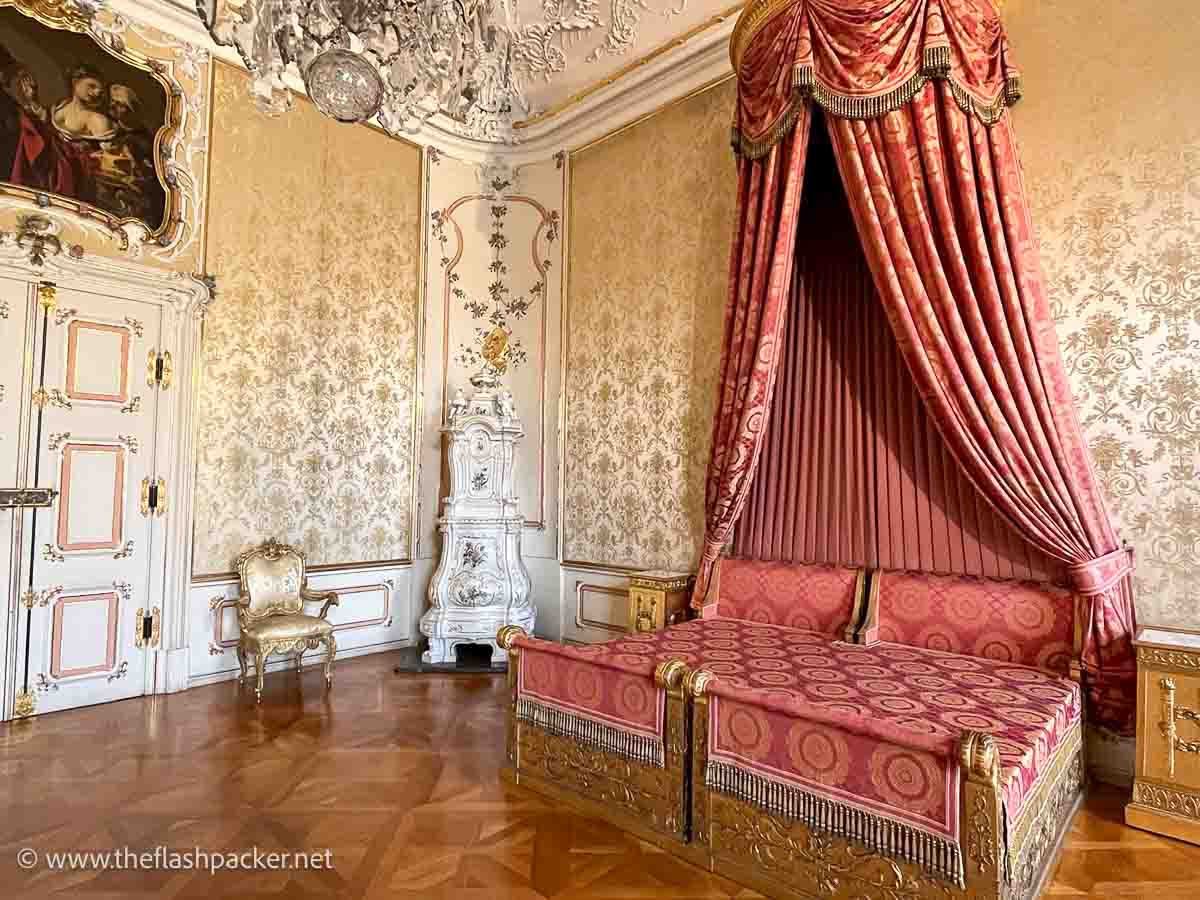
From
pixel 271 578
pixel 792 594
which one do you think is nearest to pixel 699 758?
pixel 792 594

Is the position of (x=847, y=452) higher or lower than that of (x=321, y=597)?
higher

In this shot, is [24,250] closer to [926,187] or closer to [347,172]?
[347,172]

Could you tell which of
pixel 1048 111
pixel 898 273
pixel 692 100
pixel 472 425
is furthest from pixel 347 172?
pixel 1048 111

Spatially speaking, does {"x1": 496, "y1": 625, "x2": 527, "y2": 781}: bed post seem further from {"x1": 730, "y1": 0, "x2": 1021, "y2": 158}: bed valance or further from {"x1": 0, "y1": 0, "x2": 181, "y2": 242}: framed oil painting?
{"x1": 0, "y1": 0, "x2": 181, "y2": 242}: framed oil painting

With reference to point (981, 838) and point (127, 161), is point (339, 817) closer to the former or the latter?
point (981, 838)

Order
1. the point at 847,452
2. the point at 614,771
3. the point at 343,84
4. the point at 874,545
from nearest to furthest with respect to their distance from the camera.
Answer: the point at 343,84 < the point at 614,771 < the point at 874,545 < the point at 847,452

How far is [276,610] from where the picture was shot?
434 centimetres

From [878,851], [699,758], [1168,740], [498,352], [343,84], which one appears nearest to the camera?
[878,851]

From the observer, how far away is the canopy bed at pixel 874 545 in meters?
2.01

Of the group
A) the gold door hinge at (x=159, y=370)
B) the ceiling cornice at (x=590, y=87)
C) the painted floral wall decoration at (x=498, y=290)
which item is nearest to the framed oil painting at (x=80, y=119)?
the ceiling cornice at (x=590, y=87)

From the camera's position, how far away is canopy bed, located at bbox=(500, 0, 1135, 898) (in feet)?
6.60

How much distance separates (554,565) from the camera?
5262 mm

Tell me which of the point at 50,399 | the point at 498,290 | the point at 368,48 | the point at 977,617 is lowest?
the point at 977,617

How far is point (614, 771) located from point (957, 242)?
2.46 metres
